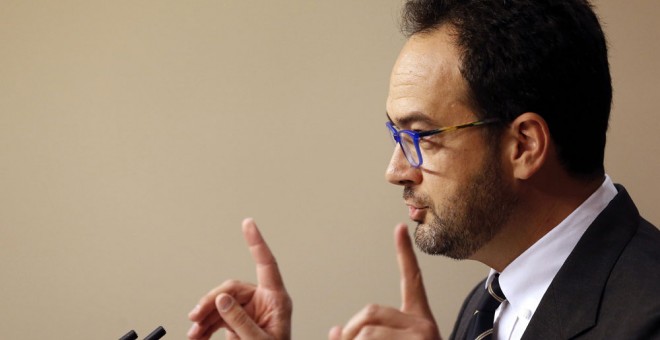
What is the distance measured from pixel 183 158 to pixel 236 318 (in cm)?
112

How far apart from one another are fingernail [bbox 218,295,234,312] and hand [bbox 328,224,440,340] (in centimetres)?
23

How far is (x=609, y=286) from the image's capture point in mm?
1295

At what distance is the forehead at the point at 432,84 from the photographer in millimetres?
1420

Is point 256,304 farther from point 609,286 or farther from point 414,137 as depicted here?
point 609,286

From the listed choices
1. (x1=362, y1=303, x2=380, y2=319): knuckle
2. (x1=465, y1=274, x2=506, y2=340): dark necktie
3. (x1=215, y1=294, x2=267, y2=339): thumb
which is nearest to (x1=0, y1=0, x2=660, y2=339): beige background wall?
(x1=465, y1=274, x2=506, y2=340): dark necktie

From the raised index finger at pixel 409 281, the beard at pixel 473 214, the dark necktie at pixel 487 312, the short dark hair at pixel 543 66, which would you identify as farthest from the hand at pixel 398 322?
the short dark hair at pixel 543 66

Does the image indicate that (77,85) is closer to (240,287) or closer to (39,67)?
(39,67)

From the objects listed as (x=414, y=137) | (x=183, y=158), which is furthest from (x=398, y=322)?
(x=183, y=158)

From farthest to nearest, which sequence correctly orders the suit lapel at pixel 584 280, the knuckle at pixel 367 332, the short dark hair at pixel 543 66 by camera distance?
the short dark hair at pixel 543 66, the suit lapel at pixel 584 280, the knuckle at pixel 367 332

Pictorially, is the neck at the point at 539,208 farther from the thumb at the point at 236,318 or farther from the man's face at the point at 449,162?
the thumb at the point at 236,318

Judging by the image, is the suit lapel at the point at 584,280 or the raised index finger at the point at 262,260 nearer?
the suit lapel at the point at 584,280

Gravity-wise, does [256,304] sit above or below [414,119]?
below

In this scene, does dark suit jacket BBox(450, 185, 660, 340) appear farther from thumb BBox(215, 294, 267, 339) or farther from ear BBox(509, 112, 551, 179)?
thumb BBox(215, 294, 267, 339)

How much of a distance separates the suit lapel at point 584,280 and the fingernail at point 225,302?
519 mm
